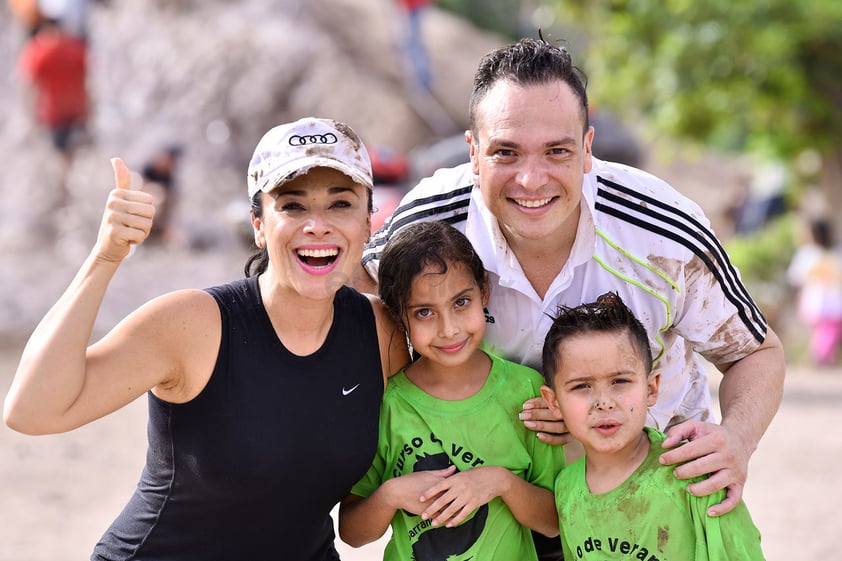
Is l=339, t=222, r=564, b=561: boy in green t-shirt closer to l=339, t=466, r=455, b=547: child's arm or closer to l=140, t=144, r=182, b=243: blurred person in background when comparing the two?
l=339, t=466, r=455, b=547: child's arm

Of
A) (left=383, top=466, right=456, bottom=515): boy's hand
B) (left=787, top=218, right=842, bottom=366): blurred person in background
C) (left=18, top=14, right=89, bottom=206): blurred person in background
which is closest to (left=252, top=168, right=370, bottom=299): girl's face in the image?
(left=383, top=466, right=456, bottom=515): boy's hand

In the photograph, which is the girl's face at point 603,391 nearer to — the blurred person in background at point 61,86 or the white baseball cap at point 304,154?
the white baseball cap at point 304,154

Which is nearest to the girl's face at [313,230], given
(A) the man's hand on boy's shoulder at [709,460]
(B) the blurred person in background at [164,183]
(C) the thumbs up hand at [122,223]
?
(C) the thumbs up hand at [122,223]

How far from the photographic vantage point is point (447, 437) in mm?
2873

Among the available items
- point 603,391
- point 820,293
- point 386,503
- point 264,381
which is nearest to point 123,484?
point 386,503

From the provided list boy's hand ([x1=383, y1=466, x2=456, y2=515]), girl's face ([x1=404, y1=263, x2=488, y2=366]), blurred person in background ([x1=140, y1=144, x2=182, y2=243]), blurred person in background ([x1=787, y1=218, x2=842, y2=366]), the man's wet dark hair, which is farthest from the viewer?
blurred person in background ([x1=140, y1=144, x2=182, y2=243])

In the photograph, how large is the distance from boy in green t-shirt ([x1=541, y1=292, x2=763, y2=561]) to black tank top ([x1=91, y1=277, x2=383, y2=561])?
1.91 ft

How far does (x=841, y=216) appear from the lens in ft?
37.5

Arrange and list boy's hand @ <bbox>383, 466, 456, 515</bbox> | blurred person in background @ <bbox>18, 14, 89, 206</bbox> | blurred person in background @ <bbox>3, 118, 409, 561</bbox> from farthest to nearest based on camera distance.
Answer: blurred person in background @ <bbox>18, 14, 89, 206</bbox>
boy's hand @ <bbox>383, 466, 456, 515</bbox>
blurred person in background @ <bbox>3, 118, 409, 561</bbox>

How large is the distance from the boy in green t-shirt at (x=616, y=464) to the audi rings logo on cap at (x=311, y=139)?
2.71 feet

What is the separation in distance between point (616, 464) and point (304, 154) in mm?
1186

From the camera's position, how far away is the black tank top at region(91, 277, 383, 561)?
258 cm

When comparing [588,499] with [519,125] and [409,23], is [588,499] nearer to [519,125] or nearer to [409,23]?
[519,125]

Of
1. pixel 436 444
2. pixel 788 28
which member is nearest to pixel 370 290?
pixel 436 444
